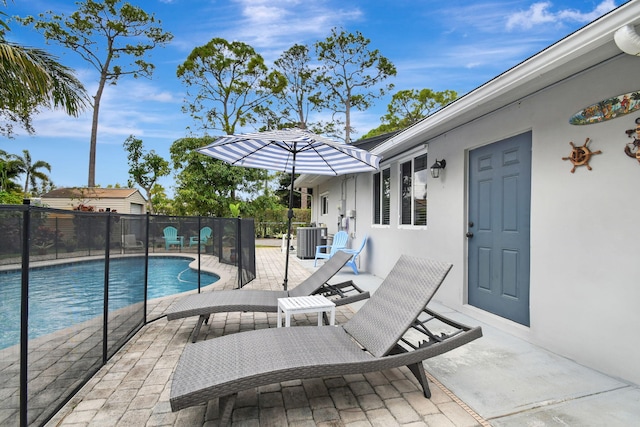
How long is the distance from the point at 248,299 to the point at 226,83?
22.0 meters

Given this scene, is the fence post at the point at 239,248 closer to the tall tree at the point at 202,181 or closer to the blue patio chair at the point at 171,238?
the blue patio chair at the point at 171,238

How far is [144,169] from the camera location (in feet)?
68.6

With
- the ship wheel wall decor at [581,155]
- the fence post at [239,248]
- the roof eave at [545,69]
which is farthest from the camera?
the fence post at [239,248]

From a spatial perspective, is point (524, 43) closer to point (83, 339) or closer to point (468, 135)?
point (468, 135)

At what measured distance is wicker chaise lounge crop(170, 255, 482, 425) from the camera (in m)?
2.06

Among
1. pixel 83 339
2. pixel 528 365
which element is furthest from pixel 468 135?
pixel 83 339

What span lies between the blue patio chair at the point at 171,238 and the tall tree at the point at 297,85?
63.9 ft

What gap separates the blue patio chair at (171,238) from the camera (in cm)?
479

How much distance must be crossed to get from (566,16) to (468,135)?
24.1ft

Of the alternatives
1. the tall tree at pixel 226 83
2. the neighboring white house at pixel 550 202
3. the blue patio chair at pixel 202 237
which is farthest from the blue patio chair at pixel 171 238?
the tall tree at pixel 226 83

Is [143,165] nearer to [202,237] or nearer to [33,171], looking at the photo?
[202,237]

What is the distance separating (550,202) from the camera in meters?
3.42

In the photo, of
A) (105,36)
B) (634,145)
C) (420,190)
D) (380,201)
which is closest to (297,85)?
(105,36)

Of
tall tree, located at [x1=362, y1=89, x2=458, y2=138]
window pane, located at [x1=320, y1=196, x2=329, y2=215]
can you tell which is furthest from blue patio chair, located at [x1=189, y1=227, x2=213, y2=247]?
tall tree, located at [x1=362, y1=89, x2=458, y2=138]
